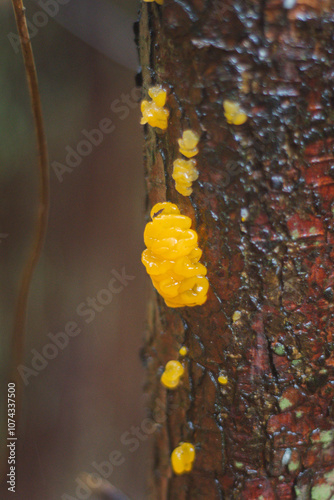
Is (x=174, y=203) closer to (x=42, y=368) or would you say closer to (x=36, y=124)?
(x=36, y=124)

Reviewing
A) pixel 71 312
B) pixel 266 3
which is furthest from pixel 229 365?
pixel 71 312

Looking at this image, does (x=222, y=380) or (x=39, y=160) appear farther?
(x=39, y=160)

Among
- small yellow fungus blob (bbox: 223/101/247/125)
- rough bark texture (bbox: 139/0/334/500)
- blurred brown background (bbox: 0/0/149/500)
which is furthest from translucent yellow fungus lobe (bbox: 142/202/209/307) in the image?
blurred brown background (bbox: 0/0/149/500)

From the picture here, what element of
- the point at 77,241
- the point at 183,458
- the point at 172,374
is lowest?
the point at 183,458

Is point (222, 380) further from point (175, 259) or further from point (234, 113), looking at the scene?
point (234, 113)

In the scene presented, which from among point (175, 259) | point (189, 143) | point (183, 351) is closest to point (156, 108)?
point (189, 143)

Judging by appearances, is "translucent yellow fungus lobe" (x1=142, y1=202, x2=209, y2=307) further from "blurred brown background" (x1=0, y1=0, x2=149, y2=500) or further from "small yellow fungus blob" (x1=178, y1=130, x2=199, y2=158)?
"blurred brown background" (x1=0, y1=0, x2=149, y2=500)

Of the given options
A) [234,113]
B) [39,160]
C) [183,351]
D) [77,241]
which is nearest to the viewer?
[234,113]
